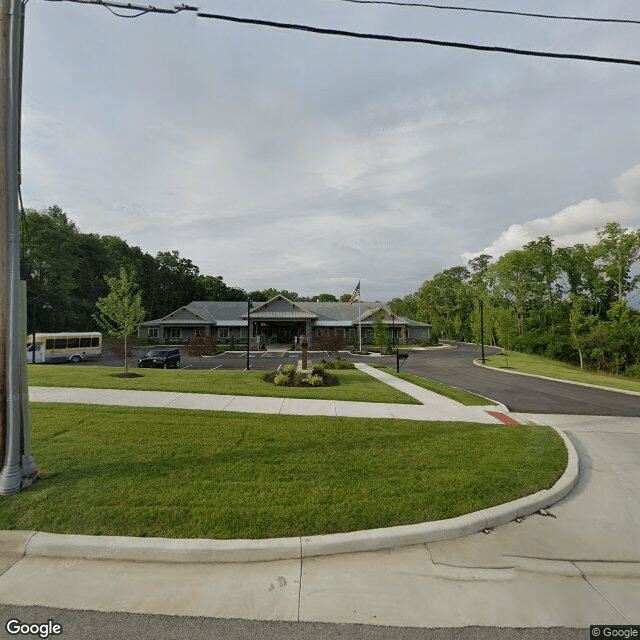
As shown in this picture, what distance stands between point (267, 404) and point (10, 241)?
7136 mm

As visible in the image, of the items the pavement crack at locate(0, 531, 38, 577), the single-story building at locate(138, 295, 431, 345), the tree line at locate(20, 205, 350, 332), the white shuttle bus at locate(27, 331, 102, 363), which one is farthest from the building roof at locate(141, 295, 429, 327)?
the pavement crack at locate(0, 531, 38, 577)

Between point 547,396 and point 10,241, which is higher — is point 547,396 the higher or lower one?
the lower one

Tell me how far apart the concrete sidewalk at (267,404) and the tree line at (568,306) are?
31289 millimetres

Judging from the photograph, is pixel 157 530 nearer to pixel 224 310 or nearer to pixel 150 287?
pixel 224 310

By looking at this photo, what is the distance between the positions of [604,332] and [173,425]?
39963 millimetres

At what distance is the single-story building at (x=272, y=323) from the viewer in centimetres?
4287

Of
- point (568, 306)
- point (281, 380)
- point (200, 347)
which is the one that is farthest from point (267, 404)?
point (568, 306)

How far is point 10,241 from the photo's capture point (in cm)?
482

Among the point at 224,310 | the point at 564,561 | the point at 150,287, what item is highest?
the point at 150,287

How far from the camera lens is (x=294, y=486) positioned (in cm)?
498

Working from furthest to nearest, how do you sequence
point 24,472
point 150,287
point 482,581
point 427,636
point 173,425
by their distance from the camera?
point 150,287
point 173,425
point 24,472
point 482,581
point 427,636

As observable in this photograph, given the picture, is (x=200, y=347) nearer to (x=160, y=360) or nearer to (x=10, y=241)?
(x=160, y=360)

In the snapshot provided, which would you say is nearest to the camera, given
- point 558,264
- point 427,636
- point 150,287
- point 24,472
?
point 427,636

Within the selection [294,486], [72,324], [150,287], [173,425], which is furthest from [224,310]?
[294,486]
